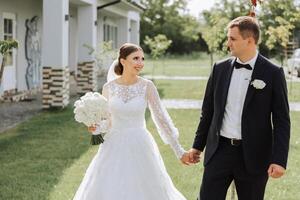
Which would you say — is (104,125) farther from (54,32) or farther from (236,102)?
(54,32)

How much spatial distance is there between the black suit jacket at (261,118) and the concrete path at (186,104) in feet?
40.1

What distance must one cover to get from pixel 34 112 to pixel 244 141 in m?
11.0

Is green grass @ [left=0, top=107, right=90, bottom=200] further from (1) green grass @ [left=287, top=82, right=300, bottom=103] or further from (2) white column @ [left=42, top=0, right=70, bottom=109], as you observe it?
(1) green grass @ [left=287, top=82, right=300, bottom=103]

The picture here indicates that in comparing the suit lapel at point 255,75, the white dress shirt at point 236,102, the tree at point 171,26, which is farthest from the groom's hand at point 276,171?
the tree at point 171,26

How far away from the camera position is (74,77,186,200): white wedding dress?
5492 millimetres

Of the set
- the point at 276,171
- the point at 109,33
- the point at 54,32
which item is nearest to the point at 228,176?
the point at 276,171

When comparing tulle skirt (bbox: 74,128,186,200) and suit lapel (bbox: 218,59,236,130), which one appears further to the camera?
tulle skirt (bbox: 74,128,186,200)

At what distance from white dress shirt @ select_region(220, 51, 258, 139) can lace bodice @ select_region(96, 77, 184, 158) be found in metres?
1.10

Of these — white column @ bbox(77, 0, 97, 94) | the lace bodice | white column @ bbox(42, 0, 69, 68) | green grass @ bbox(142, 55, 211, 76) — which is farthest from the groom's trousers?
green grass @ bbox(142, 55, 211, 76)

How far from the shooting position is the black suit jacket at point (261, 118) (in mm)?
4398

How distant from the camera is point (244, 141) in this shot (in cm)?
440

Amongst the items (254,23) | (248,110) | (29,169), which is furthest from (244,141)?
(29,169)

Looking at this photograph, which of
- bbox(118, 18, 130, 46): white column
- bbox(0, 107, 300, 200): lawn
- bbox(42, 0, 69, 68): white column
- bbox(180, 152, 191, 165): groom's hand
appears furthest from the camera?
bbox(118, 18, 130, 46): white column

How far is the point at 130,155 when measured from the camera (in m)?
5.59
